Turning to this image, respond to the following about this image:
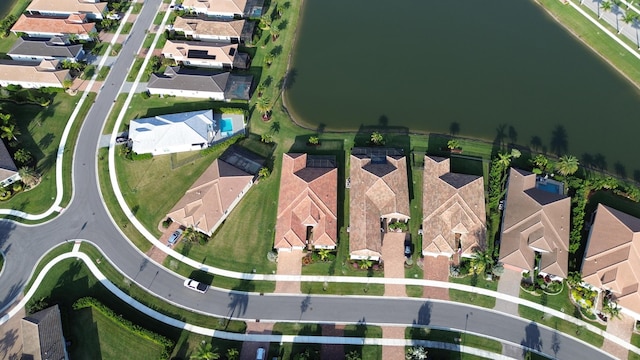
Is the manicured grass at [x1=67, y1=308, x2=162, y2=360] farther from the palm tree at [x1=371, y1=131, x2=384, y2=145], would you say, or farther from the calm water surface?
the palm tree at [x1=371, y1=131, x2=384, y2=145]

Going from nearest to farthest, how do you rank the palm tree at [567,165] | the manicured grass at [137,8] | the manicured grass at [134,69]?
the palm tree at [567,165], the manicured grass at [134,69], the manicured grass at [137,8]

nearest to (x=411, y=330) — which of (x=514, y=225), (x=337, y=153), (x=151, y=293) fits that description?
(x=514, y=225)

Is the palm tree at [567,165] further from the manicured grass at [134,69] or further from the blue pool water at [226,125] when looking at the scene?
the manicured grass at [134,69]

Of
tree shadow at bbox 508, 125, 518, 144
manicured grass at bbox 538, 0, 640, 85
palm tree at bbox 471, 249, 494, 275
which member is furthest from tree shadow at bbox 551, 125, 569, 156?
palm tree at bbox 471, 249, 494, 275

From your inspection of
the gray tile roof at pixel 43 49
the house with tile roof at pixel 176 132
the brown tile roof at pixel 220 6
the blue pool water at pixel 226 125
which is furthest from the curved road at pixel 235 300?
the brown tile roof at pixel 220 6

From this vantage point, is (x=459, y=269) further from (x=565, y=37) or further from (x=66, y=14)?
(x=66, y=14)
